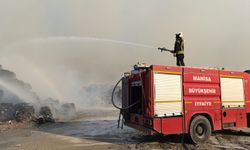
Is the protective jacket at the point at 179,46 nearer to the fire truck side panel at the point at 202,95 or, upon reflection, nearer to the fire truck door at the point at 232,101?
the fire truck side panel at the point at 202,95

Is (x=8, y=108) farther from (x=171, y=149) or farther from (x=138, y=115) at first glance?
(x=171, y=149)

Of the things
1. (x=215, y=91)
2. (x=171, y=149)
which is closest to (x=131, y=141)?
(x=171, y=149)

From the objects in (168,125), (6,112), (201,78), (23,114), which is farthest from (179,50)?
(6,112)

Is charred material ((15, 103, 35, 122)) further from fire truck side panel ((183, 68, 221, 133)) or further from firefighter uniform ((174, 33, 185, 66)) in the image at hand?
fire truck side panel ((183, 68, 221, 133))

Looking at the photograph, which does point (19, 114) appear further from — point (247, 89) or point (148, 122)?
point (247, 89)

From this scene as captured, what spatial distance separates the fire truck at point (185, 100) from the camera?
9.49m

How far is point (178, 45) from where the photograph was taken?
465 inches

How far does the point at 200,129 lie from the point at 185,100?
1.20 meters

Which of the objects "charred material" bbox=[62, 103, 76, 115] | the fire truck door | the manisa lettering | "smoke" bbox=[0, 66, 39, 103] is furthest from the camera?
"smoke" bbox=[0, 66, 39, 103]

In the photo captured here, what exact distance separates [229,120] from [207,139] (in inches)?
49.5

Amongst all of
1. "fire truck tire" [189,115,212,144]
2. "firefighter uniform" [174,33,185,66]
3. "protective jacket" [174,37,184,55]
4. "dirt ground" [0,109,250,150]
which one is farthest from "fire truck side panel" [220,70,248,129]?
"protective jacket" [174,37,184,55]

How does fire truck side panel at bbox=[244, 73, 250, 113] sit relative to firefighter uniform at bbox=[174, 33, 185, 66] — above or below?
below

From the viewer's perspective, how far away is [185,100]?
32.9 ft

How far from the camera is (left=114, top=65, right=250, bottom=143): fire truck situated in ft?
31.1
